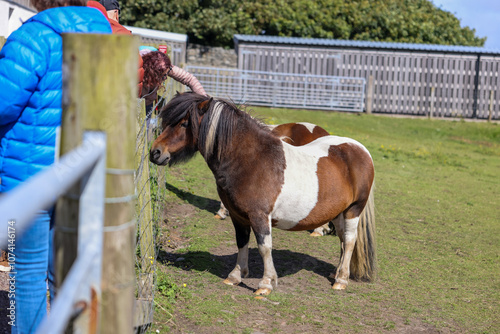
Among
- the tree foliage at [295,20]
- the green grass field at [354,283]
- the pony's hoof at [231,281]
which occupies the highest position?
the tree foliage at [295,20]

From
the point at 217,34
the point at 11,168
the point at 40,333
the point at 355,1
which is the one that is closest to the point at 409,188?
the point at 11,168

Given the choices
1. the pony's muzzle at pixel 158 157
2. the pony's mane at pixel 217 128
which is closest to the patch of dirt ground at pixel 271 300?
the pony's muzzle at pixel 158 157

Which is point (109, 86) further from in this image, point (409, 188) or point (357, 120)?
point (357, 120)

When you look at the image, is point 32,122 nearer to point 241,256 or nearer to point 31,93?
point 31,93

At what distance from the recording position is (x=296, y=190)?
467 centimetres

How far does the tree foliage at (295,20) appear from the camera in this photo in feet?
89.1

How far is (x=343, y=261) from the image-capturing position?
508 cm

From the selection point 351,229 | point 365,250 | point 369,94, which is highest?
point 369,94

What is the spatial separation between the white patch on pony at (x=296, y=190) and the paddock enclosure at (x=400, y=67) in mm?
17826

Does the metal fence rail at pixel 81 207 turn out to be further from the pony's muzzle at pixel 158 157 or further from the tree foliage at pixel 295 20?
the tree foliage at pixel 295 20

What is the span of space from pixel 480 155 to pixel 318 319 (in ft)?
41.7

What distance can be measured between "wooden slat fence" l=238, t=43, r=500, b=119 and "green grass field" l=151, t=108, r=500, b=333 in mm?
12294

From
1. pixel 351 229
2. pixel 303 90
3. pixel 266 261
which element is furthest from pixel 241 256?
pixel 303 90

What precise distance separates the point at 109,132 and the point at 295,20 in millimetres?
28811
